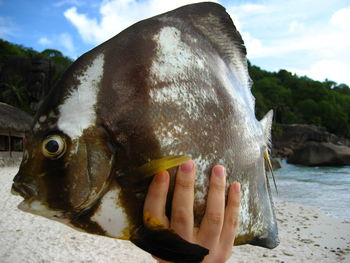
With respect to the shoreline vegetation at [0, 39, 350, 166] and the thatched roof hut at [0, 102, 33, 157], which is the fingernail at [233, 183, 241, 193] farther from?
the thatched roof hut at [0, 102, 33, 157]

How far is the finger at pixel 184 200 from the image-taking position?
4.05 ft

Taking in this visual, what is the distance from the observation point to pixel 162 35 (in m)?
1.34

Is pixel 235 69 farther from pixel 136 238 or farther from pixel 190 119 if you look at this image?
pixel 136 238

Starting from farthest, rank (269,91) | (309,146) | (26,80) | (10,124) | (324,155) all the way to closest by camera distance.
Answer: (269,91) → (26,80) → (309,146) → (324,155) → (10,124)

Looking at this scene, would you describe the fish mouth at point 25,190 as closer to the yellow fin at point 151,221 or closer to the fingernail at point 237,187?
the yellow fin at point 151,221

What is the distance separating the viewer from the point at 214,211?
4.47ft

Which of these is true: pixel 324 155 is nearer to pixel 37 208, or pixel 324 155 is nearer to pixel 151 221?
pixel 151 221

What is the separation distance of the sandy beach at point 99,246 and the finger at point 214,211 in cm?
650

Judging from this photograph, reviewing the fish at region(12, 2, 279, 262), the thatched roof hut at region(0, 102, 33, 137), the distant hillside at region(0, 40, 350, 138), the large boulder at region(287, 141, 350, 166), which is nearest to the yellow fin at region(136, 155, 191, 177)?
the fish at region(12, 2, 279, 262)

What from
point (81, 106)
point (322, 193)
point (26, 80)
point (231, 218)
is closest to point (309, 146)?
point (322, 193)

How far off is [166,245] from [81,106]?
1.97 ft

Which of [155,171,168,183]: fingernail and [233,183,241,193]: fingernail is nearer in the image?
[155,171,168,183]: fingernail

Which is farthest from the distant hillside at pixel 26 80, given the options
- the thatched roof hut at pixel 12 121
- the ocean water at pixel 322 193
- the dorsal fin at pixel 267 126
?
the dorsal fin at pixel 267 126

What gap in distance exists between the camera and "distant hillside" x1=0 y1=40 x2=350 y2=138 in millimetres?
40250
